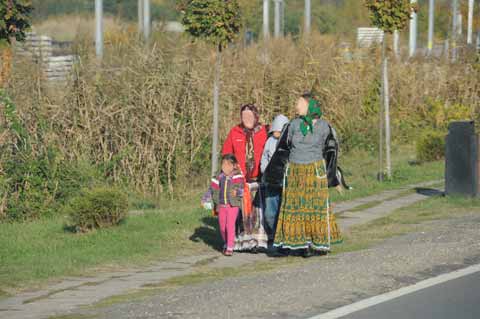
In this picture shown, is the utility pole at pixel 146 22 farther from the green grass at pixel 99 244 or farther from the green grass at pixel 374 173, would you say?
the green grass at pixel 374 173

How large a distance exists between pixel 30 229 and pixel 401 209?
570 centimetres

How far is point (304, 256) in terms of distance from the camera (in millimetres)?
11992

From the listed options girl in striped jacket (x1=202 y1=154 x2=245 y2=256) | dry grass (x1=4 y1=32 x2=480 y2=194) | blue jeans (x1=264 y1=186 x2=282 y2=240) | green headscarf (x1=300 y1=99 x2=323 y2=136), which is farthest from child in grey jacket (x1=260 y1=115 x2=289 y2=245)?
dry grass (x1=4 y1=32 x2=480 y2=194)

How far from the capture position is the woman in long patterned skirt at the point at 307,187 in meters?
11.6

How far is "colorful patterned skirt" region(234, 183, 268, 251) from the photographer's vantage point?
12.4 meters

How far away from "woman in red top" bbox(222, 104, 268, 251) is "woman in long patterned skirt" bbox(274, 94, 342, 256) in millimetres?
729

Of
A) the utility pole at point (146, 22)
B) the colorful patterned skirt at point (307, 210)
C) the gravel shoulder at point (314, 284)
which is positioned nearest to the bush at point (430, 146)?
the utility pole at point (146, 22)

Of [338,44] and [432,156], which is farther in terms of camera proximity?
[338,44]

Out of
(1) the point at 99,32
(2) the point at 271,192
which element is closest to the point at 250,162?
(2) the point at 271,192

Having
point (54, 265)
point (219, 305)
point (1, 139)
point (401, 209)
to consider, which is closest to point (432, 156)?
point (401, 209)

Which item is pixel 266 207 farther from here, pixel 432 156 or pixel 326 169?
pixel 432 156

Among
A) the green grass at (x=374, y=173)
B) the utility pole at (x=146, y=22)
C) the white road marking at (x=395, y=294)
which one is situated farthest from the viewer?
the utility pole at (x=146, y=22)

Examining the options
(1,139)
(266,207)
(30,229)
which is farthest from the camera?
(1,139)

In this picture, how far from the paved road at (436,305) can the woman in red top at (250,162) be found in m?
3.21
